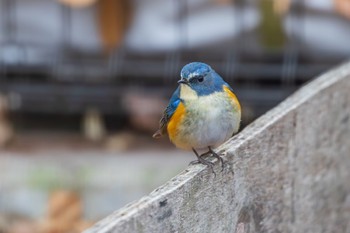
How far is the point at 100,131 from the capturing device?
19.3 ft

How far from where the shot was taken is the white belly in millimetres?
3400

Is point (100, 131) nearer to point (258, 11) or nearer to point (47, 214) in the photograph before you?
point (47, 214)

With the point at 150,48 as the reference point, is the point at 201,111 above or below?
above

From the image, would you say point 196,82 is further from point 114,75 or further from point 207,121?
point 114,75

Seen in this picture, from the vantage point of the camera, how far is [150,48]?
18.8 feet

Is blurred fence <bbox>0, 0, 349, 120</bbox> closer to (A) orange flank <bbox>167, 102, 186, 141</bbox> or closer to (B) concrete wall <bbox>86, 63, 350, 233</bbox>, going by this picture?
(B) concrete wall <bbox>86, 63, 350, 233</bbox>

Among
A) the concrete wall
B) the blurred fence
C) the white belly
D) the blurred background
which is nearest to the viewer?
the concrete wall

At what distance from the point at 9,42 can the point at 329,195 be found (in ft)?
8.89

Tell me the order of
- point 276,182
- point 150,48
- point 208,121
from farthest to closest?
point 150,48, point 208,121, point 276,182

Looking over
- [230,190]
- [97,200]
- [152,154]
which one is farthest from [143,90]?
[230,190]

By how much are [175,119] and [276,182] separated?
0.41 meters

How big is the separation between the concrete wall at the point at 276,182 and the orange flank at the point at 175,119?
265 mm

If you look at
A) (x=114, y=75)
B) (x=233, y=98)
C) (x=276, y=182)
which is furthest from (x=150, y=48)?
(x=276, y=182)

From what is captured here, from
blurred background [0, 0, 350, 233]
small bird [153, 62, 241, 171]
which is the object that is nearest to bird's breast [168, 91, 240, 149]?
small bird [153, 62, 241, 171]
